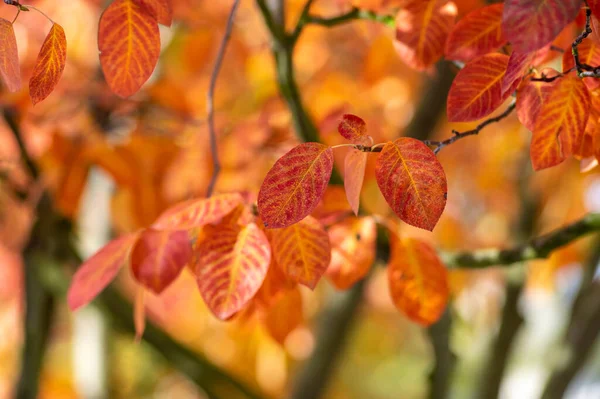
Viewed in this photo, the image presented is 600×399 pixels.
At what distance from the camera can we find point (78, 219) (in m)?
2.34

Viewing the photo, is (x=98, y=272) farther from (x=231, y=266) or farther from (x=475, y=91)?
(x=475, y=91)

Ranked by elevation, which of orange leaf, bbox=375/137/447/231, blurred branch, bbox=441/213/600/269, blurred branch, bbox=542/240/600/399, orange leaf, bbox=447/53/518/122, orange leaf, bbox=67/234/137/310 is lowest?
blurred branch, bbox=542/240/600/399

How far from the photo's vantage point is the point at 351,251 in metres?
0.89

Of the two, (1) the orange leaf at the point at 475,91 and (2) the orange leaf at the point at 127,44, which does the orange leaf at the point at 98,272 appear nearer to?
(2) the orange leaf at the point at 127,44

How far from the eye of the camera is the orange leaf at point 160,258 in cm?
78

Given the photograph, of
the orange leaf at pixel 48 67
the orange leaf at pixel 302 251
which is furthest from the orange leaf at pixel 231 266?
the orange leaf at pixel 48 67

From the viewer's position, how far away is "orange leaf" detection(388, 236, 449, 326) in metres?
0.88

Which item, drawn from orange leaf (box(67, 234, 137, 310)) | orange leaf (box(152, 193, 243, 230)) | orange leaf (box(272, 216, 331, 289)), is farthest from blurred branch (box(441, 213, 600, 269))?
orange leaf (box(67, 234, 137, 310))

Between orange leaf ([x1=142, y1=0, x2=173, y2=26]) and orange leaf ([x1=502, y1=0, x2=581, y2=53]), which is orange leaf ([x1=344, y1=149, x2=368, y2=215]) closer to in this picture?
orange leaf ([x1=502, y1=0, x2=581, y2=53])

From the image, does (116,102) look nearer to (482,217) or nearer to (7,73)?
(7,73)

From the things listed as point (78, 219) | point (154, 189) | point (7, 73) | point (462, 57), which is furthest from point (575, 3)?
point (78, 219)

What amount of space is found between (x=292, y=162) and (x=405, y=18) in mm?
445

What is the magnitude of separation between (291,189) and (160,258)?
309 mm

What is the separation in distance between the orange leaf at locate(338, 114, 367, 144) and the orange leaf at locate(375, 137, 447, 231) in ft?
0.17
